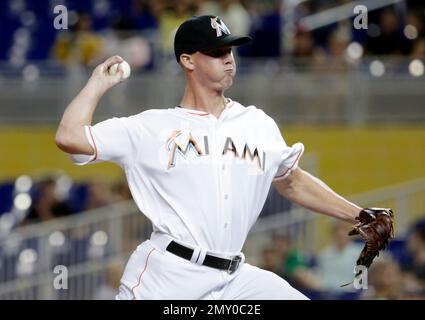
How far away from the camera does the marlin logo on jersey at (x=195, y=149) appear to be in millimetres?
6938

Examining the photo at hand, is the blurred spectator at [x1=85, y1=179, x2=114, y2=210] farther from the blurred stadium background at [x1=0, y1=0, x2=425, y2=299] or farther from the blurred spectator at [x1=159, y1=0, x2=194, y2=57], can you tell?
the blurred spectator at [x1=159, y1=0, x2=194, y2=57]

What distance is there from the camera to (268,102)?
15.5 m

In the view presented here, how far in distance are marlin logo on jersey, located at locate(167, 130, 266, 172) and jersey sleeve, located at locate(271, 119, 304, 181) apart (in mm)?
152

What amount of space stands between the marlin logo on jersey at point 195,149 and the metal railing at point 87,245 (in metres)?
5.42

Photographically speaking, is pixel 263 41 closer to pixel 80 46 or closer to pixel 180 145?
pixel 80 46

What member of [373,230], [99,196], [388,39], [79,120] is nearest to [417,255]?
[99,196]

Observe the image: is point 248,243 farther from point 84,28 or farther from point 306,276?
point 84,28

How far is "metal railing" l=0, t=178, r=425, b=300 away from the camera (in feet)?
41.5

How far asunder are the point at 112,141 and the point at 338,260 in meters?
5.74

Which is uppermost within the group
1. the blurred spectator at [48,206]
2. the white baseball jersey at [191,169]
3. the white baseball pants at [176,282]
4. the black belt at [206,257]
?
the white baseball jersey at [191,169]

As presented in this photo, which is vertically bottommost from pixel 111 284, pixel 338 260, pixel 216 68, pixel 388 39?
pixel 111 284

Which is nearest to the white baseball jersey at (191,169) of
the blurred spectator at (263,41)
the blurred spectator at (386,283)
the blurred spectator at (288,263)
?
the blurred spectator at (386,283)

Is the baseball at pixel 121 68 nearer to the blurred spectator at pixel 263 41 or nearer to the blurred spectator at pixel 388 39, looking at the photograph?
the blurred spectator at pixel 263 41
